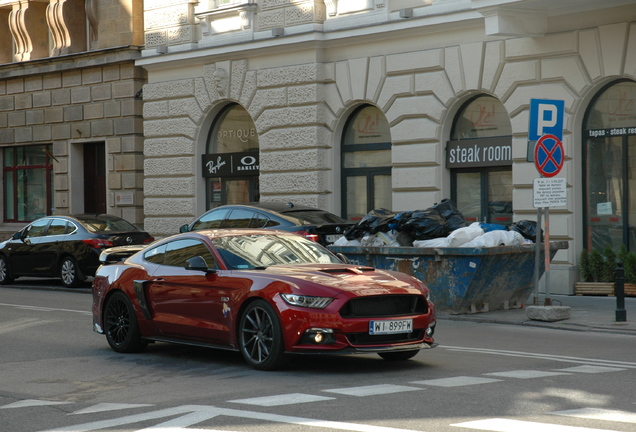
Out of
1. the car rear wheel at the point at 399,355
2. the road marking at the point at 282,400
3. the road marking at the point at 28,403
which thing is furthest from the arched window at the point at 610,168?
the road marking at the point at 28,403

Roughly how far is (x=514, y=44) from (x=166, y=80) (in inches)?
416

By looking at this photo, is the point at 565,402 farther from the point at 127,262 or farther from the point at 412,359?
the point at 127,262

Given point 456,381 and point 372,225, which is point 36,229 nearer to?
point 372,225

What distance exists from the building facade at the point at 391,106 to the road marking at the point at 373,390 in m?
9.27

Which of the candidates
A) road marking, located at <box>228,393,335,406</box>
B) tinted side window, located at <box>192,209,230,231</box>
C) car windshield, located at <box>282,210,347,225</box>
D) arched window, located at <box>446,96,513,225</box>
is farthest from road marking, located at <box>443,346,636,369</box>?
arched window, located at <box>446,96,513,225</box>

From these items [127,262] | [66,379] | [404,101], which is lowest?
[66,379]

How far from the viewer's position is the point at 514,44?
19.6 m

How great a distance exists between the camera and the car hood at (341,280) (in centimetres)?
948

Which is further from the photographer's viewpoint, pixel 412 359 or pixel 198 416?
pixel 412 359

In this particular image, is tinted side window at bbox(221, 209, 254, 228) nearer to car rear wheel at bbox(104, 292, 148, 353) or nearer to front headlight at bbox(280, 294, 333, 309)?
car rear wheel at bbox(104, 292, 148, 353)

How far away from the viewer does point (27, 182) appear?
32531 mm

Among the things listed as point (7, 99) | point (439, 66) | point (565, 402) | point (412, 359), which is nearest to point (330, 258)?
point (412, 359)

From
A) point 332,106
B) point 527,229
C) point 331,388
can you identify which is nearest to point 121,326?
point 331,388

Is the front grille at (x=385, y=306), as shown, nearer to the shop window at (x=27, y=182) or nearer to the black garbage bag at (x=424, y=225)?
Result: the black garbage bag at (x=424, y=225)
